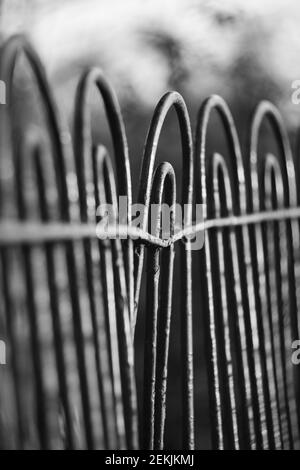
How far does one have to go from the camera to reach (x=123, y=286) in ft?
3.00

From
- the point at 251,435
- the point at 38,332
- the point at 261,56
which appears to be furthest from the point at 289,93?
the point at 38,332

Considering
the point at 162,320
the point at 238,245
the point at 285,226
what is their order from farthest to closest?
the point at 285,226 → the point at 238,245 → the point at 162,320

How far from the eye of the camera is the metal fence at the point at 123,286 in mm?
706

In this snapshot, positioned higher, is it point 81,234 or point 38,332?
point 81,234

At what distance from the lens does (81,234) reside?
793mm

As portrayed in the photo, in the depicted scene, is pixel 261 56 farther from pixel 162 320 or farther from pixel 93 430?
pixel 93 430

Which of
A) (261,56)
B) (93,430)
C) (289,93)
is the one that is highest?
(261,56)

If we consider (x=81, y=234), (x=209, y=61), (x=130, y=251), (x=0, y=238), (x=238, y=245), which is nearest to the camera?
(x=0, y=238)

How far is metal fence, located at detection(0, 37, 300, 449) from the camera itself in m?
0.71

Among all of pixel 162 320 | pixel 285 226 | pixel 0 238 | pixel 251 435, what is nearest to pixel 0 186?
pixel 0 238

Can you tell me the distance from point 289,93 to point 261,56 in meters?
0.28

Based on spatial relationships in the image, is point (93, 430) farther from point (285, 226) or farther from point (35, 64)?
point (285, 226)

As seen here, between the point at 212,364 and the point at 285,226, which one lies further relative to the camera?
Result: the point at 285,226

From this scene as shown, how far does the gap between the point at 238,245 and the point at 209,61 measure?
9.01ft
